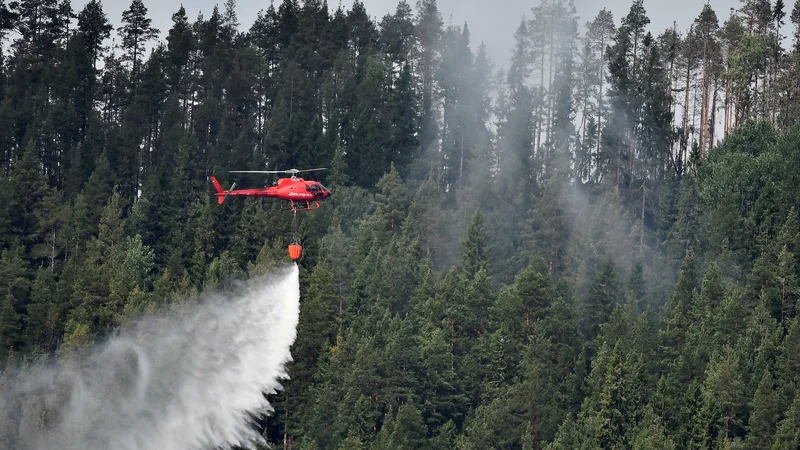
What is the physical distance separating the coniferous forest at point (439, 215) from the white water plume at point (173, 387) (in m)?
1.91

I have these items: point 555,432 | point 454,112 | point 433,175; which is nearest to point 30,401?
point 555,432

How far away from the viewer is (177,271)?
336 feet

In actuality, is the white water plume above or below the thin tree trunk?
below

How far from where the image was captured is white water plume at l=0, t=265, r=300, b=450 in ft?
267

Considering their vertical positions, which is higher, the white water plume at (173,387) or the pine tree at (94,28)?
the pine tree at (94,28)

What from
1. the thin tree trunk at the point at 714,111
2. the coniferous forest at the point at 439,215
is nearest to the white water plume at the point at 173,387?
the coniferous forest at the point at 439,215

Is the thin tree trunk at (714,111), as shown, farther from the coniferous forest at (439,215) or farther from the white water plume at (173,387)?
the white water plume at (173,387)

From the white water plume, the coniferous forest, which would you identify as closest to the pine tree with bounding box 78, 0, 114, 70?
→ the coniferous forest

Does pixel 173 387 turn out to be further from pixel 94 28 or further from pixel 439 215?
pixel 94 28

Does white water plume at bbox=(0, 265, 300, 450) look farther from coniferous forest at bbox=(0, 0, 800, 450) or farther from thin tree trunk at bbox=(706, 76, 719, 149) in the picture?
thin tree trunk at bbox=(706, 76, 719, 149)

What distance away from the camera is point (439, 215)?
110812mm

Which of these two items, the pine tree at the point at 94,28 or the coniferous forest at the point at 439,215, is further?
the pine tree at the point at 94,28

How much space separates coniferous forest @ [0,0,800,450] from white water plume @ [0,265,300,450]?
75.2 inches

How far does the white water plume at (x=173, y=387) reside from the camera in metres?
81.4
